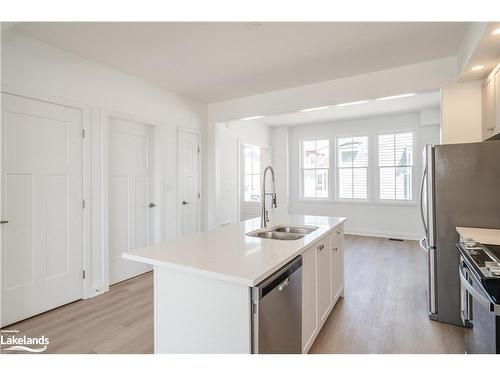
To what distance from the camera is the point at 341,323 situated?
2396 millimetres

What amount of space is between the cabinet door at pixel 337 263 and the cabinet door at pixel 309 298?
57 centimetres

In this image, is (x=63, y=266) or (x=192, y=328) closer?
(x=192, y=328)

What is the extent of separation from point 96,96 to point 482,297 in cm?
371

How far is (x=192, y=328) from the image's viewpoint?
1483 millimetres

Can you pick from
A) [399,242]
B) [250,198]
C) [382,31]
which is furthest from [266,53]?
[399,242]

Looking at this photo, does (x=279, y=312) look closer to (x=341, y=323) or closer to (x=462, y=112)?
(x=341, y=323)

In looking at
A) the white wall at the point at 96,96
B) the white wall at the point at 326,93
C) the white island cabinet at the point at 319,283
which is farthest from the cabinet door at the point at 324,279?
the white wall at the point at 96,96

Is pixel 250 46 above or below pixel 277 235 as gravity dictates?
above

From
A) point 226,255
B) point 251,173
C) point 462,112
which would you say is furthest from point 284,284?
point 251,173

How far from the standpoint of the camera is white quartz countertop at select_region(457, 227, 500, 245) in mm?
1886

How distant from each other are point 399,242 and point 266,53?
4558 millimetres

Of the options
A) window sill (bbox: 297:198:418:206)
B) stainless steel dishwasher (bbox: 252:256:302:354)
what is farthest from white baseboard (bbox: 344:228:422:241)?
stainless steel dishwasher (bbox: 252:256:302:354)

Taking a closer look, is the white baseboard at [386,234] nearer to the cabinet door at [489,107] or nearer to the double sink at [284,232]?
the cabinet door at [489,107]
